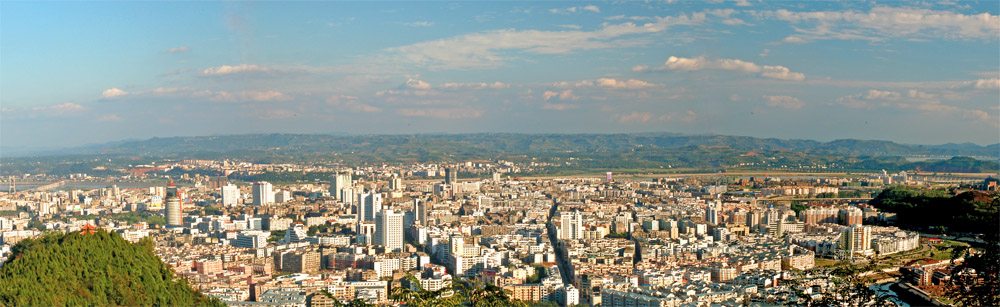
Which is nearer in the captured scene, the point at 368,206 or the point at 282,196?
the point at 368,206

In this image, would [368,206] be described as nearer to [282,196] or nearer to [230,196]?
[282,196]

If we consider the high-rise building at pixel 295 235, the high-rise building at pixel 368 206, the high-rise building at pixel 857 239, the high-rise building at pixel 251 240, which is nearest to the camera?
the high-rise building at pixel 857 239

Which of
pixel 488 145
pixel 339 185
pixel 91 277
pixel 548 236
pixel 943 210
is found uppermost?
pixel 488 145

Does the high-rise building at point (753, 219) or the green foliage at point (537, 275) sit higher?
the high-rise building at point (753, 219)

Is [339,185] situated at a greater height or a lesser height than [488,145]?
lesser

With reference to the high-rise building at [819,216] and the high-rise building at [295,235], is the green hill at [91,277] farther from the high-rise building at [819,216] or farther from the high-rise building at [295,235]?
the high-rise building at [819,216]

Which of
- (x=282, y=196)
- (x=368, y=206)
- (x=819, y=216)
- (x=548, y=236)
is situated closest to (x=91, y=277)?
(x=548, y=236)

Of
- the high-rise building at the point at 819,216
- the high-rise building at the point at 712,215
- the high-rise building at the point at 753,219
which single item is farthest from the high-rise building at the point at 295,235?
the high-rise building at the point at 819,216

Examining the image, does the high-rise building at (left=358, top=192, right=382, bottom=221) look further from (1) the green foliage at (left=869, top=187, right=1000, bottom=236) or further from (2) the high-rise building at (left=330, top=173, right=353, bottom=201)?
(1) the green foliage at (left=869, top=187, right=1000, bottom=236)
